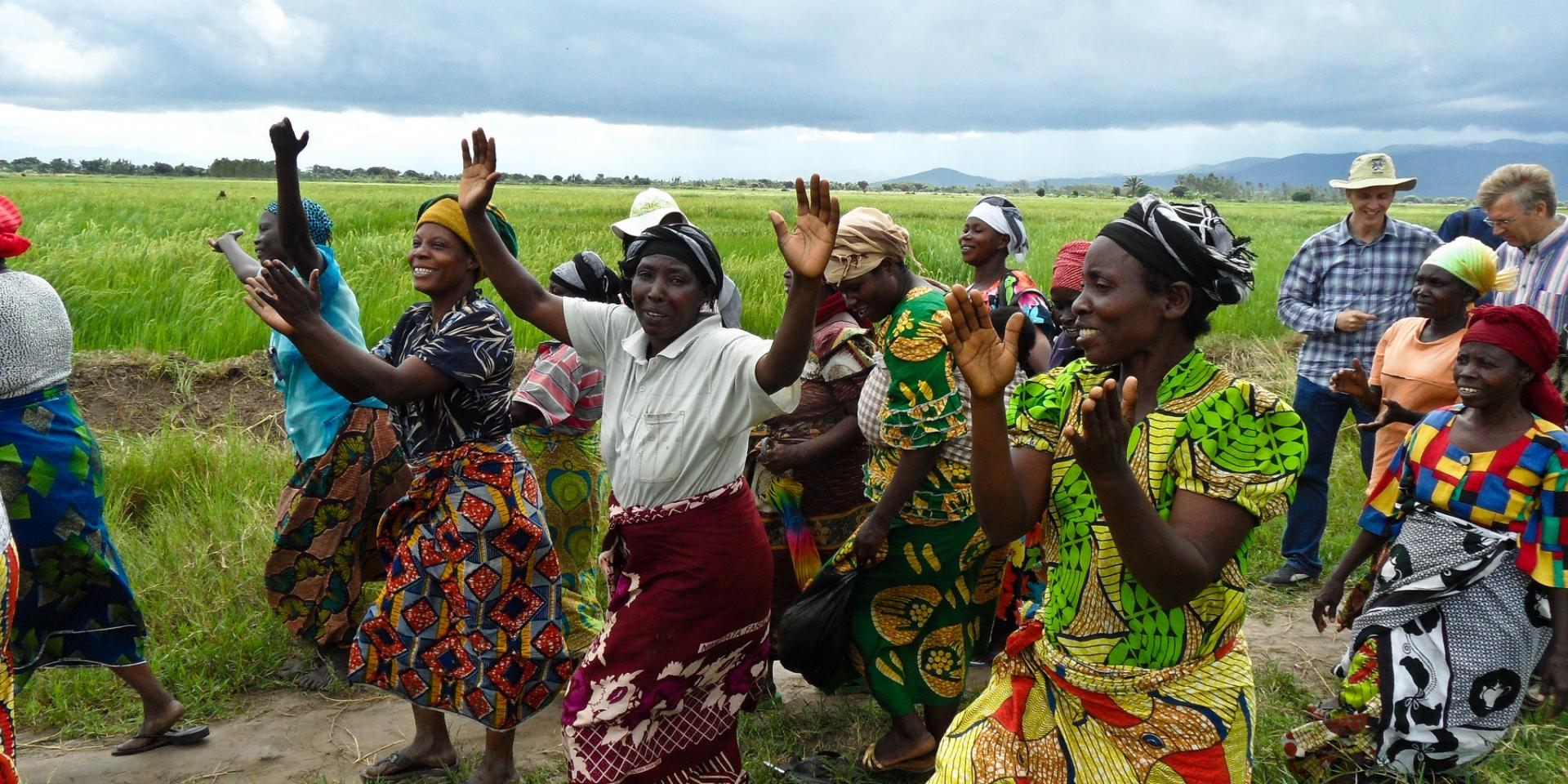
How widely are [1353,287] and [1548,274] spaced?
2.56ft

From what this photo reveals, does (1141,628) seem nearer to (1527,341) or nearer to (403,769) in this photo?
(1527,341)

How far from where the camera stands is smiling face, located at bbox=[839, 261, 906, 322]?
3.35 meters

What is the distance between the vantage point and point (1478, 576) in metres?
3.26

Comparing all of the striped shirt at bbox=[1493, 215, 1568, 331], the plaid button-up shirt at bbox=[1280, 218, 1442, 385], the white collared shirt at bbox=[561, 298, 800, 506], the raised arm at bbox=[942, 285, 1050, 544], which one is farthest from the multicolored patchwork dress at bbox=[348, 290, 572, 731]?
the striped shirt at bbox=[1493, 215, 1568, 331]

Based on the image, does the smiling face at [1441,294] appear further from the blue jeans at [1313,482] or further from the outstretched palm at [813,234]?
the outstretched palm at [813,234]

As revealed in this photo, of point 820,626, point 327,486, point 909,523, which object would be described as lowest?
point 820,626

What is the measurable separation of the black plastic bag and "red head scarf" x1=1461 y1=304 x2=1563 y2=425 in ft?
6.48

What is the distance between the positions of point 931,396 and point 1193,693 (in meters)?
1.16

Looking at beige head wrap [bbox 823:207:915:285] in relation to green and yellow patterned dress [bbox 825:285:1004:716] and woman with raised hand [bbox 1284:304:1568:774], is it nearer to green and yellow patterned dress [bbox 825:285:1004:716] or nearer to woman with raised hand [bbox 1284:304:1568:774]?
green and yellow patterned dress [bbox 825:285:1004:716]

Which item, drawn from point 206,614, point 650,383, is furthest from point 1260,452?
point 206,614

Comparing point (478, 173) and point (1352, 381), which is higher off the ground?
point (478, 173)

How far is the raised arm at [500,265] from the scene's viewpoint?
10.4 feet

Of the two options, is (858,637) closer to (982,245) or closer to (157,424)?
(982,245)

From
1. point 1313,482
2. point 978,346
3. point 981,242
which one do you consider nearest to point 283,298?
point 978,346
